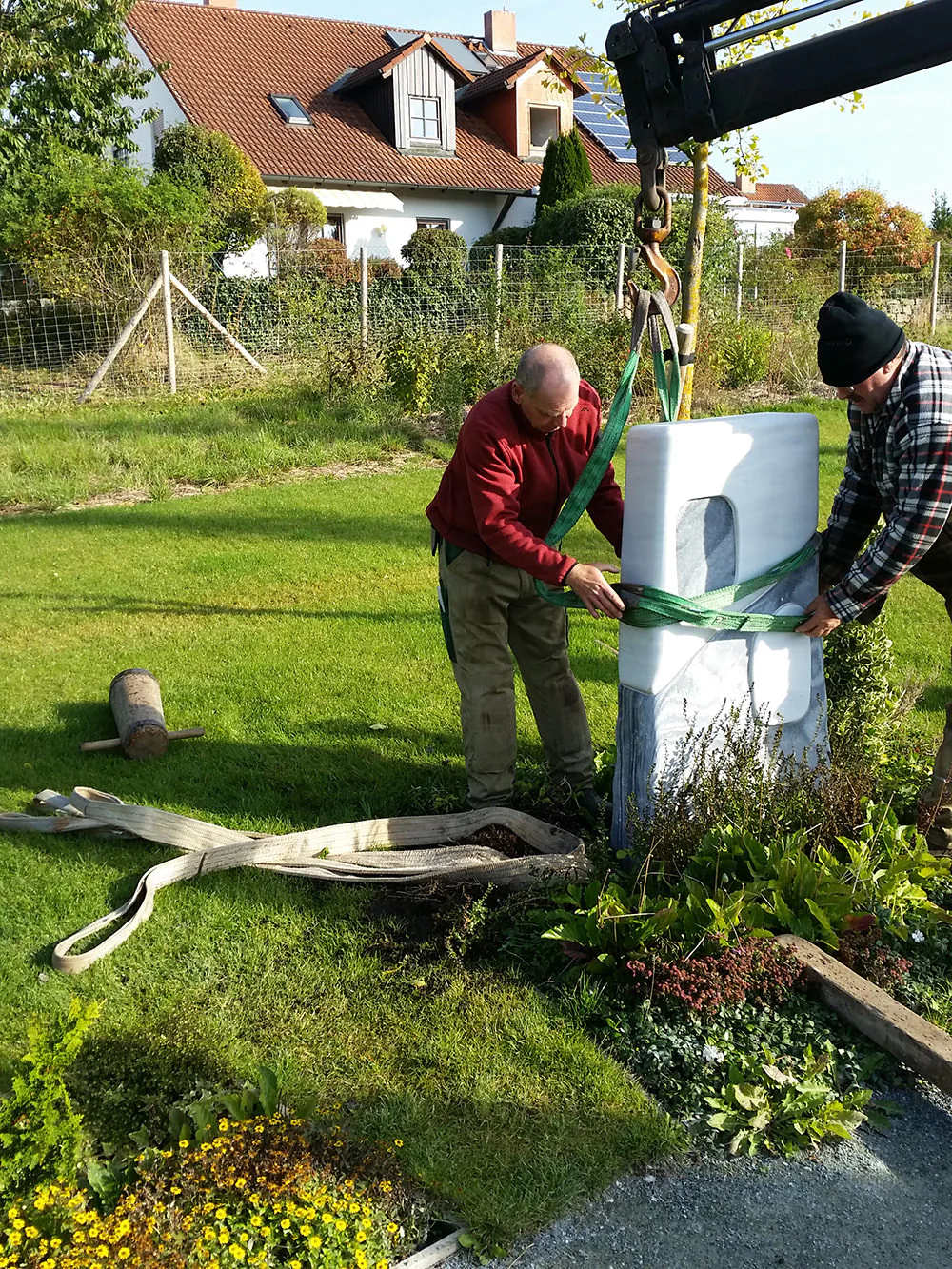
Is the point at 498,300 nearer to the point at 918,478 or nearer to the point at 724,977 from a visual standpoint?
the point at 918,478

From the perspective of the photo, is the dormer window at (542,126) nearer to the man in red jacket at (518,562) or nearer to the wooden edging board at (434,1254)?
the man in red jacket at (518,562)

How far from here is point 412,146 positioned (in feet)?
100.0

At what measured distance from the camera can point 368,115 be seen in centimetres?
3094

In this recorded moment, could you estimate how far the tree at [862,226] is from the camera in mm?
24375

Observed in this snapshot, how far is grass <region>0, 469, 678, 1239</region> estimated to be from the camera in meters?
3.05

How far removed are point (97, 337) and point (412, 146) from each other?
1904 cm

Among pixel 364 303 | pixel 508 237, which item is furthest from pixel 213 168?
pixel 364 303

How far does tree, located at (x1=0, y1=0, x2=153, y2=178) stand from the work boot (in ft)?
73.8

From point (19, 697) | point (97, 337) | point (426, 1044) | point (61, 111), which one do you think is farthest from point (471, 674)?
point (61, 111)

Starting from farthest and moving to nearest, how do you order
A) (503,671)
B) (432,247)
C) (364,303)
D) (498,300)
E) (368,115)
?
(368,115)
(432,247)
(364,303)
(498,300)
(503,671)

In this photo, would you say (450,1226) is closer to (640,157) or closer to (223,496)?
(640,157)

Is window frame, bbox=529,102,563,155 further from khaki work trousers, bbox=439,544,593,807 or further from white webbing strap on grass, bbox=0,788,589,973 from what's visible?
white webbing strap on grass, bbox=0,788,589,973

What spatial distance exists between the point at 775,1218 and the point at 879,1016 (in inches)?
29.1

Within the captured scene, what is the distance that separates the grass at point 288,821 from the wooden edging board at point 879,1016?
0.71 metres
